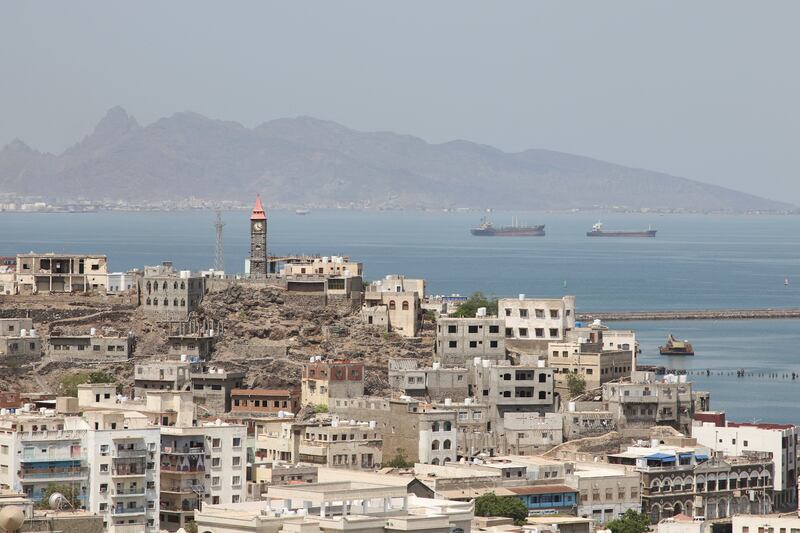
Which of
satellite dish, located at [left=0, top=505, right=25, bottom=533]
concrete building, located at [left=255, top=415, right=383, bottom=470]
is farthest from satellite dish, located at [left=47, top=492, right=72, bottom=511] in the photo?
concrete building, located at [left=255, top=415, right=383, bottom=470]

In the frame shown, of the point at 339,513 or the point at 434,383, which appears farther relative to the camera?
the point at 434,383

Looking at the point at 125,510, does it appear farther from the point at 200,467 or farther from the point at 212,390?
the point at 212,390

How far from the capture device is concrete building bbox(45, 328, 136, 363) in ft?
286

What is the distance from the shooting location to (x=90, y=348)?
286 feet

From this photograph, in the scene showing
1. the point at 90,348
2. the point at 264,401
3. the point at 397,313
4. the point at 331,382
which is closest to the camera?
the point at 331,382

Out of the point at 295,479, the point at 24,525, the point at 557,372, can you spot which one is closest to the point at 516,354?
the point at 557,372

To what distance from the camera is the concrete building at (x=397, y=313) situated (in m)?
90.6

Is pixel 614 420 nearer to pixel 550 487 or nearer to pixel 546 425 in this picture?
pixel 546 425

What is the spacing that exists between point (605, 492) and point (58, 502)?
1912 centimetres

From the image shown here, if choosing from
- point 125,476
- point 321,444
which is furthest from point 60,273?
point 125,476

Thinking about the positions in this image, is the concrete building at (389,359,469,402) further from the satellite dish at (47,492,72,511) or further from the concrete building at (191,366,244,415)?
the satellite dish at (47,492,72,511)

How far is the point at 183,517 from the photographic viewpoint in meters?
61.8

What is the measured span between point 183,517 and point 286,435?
30.6 feet

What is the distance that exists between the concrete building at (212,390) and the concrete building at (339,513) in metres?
24.0
